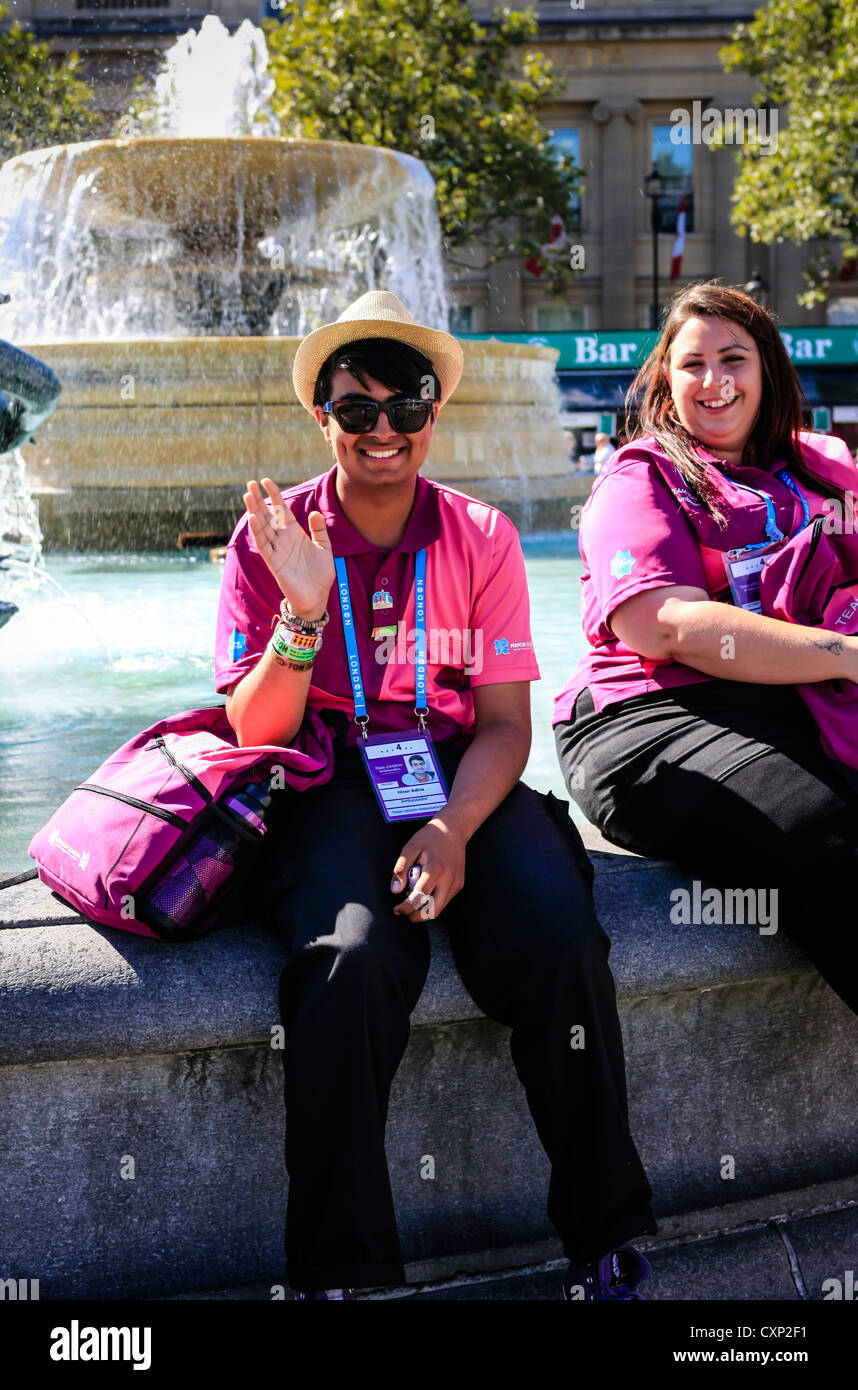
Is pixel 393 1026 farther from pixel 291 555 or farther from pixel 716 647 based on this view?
pixel 716 647

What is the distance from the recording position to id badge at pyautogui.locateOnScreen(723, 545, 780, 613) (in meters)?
2.88

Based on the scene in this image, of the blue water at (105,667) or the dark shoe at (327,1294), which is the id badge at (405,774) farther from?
the blue water at (105,667)

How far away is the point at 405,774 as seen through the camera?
8.37 ft

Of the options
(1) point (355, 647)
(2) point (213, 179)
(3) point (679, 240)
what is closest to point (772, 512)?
(1) point (355, 647)

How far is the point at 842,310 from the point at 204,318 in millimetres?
32024

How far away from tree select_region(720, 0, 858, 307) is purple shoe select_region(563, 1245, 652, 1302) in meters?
26.3

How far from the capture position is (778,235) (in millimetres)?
30219

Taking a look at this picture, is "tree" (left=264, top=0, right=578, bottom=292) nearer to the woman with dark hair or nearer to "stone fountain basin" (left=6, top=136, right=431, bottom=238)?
"stone fountain basin" (left=6, top=136, right=431, bottom=238)

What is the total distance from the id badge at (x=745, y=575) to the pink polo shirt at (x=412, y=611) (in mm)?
454

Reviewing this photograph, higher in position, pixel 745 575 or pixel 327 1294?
pixel 745 575

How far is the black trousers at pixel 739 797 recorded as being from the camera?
240 cm

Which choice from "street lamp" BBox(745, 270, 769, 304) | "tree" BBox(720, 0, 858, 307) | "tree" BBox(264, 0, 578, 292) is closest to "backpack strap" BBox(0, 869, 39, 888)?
"street lamp" BBox(745, 270, 769, 304)
